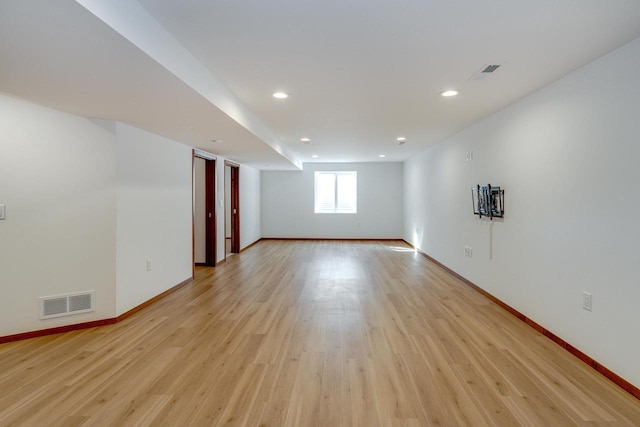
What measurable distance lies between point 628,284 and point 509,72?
1.76 metres

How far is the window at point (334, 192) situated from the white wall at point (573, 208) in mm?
5695

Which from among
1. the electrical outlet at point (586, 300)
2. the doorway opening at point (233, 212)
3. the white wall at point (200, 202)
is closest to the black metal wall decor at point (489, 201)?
the electrical outlet at point (586, 300)

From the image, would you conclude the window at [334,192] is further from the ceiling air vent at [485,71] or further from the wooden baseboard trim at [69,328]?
the ceiling air vent at [485,71]

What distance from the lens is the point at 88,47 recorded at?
1.76m

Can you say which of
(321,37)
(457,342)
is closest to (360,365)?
(457,342)

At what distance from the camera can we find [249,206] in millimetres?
8836

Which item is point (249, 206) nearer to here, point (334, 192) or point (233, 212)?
point (233, 212)

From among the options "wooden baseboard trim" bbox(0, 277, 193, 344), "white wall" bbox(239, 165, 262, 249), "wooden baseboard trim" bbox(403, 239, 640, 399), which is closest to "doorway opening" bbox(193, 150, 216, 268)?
"white wall" bbox(239, 165, 262, 249)

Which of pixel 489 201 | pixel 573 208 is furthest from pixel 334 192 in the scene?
pixel 573 208

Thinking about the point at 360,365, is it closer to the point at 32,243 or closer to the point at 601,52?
the point at 601,52

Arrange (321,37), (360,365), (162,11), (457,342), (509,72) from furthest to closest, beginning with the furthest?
(457,342)
(509,72)
(360,365)
(321,37)
(162,11)

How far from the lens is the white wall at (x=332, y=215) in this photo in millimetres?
9922

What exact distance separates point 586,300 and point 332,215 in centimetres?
768

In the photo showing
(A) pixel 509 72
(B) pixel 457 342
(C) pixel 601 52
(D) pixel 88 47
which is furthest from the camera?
(B) pixel 457 342
